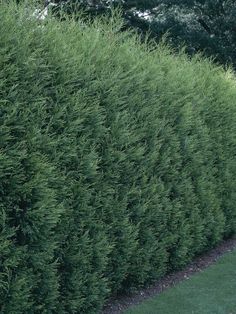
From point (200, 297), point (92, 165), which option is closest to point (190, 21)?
point (200, 297)

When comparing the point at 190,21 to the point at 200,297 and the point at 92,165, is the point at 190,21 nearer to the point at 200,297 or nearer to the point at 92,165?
the point at 200,297

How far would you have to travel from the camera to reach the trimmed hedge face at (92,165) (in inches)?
171

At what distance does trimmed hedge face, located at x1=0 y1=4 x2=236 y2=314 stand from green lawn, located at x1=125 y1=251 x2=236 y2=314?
14.9 inches

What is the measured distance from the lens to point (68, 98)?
5.01 m

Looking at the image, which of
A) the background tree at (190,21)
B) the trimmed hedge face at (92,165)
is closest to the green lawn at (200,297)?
the trimmed hedge face at (92,165)

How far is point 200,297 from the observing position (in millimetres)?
6402

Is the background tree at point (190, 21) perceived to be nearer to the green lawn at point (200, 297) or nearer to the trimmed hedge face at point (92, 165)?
the trimmed hedge face at point (92, 165)

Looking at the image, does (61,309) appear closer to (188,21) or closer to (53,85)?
(53,85)

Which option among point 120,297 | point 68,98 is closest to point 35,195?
point 68,98

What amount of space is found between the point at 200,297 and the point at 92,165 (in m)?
2.35

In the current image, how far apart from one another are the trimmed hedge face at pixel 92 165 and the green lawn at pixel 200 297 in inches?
14.9

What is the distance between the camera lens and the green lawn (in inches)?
233

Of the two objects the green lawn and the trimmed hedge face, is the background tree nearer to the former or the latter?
the trimmed hedge face

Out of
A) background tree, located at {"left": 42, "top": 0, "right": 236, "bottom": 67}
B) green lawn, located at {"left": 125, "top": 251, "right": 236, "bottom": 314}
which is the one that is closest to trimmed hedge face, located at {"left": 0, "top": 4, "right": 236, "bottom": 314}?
green lawn, located at {"left": 125, "top": 251, "right": 236, "bottom": 314}
